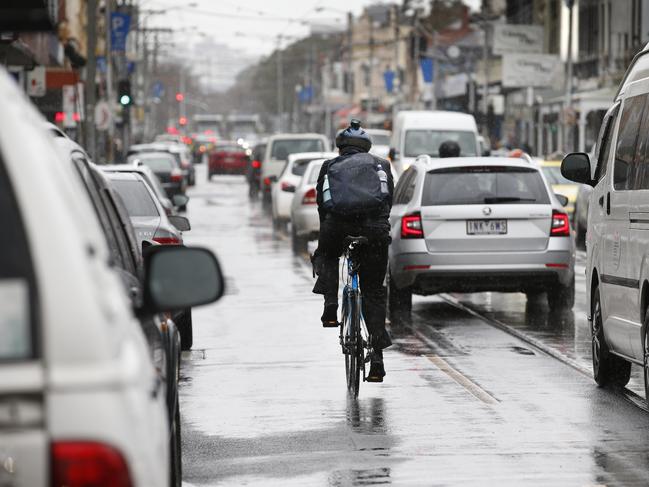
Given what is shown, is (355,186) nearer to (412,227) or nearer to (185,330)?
(185,330)

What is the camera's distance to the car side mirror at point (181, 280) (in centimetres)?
413

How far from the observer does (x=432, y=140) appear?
3797cm

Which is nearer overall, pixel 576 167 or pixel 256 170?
pixel 576 167

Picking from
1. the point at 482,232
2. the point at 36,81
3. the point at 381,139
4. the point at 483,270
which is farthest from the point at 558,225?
the point at 381,139

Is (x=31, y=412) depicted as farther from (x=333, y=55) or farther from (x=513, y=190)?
(x=333, y=55)

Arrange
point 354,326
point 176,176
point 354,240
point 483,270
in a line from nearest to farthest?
point 354,240 < point 354,326 < point 483,270 < point 176,176

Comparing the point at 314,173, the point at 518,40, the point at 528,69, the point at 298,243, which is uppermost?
the point at 518,40

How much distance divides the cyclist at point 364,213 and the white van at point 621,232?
1304 mm

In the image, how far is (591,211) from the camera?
11586mm

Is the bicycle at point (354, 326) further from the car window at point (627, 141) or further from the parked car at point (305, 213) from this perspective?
the parked car at point (305, 213)

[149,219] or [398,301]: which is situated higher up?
[149,219]

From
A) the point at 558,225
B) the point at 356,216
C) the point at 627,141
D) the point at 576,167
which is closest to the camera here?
the point at 627,141

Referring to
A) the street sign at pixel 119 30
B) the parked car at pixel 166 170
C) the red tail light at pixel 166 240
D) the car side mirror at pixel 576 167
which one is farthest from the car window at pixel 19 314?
the street sign at pixel 119 30

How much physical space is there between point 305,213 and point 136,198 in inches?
485
